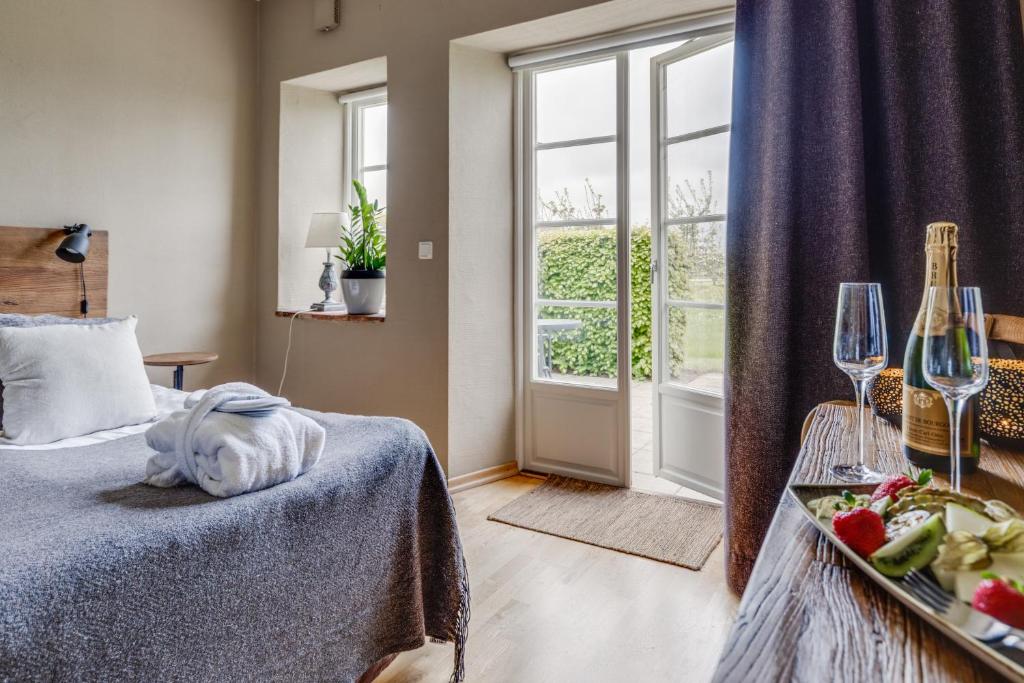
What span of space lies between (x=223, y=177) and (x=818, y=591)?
12.5 ft

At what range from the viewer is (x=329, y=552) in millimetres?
1336

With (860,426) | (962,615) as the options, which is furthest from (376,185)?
(962,615)

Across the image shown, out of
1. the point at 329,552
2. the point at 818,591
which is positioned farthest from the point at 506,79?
the point at 818,591

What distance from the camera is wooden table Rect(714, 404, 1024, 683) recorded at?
1.39ft

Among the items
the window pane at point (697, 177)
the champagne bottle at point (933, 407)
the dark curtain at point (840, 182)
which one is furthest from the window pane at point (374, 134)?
the champagne bottle at point (933, 407)

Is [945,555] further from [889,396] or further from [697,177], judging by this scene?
[697,177]

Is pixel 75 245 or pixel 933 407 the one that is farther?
pixel 75 245

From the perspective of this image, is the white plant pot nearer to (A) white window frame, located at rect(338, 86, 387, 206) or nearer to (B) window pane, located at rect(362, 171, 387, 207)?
(B) window pane, located at rect(362, 171, 387, 207)

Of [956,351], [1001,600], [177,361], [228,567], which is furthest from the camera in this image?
[177,361]

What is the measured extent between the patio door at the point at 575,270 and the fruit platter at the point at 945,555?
8.01ft

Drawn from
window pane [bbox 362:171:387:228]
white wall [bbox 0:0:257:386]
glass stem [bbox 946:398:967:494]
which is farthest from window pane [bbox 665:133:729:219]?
white wall [bbox 0:0:257:386]

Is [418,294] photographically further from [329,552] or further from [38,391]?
[329,552]

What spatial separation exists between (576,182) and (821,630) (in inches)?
114

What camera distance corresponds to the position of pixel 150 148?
10.3ft
